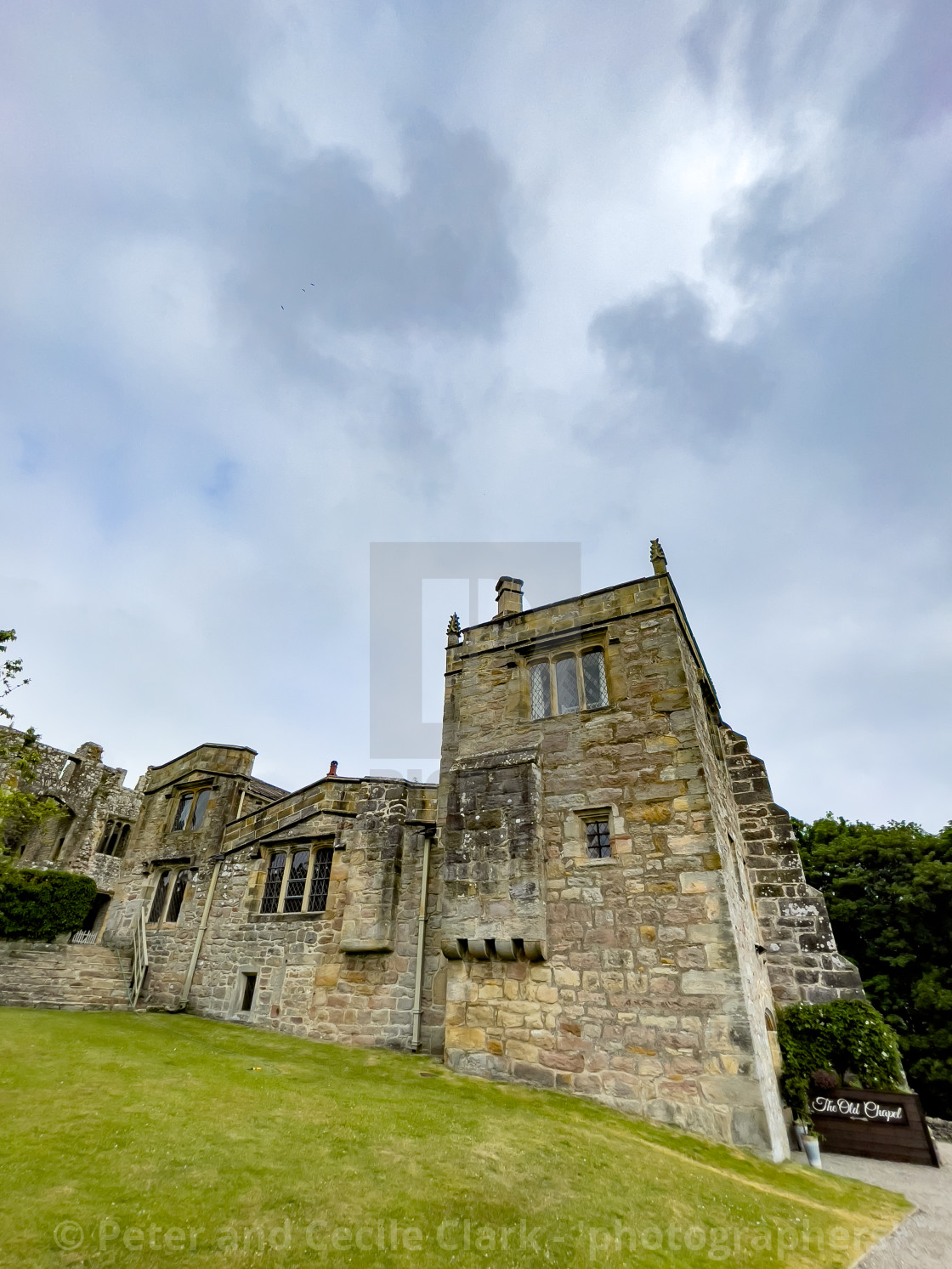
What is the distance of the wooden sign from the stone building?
3.77ft

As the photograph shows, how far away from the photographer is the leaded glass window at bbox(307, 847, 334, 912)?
16.1 metres

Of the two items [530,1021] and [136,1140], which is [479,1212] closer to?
[136,1140]

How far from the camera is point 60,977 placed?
17.1 m

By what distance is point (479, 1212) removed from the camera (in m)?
5.38

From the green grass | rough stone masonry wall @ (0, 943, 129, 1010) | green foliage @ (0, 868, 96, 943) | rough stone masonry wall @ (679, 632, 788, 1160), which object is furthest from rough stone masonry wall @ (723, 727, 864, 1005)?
green foliage @ (0, 868, 96, 943)

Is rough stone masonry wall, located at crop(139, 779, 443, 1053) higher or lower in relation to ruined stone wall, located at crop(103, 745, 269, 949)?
lower

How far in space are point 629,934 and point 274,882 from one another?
11445 mm

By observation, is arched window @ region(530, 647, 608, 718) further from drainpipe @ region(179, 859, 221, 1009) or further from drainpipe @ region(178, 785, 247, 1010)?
drainpipe @ region(179, 859, 221, 1009)

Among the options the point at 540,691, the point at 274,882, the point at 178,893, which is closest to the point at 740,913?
the point at 540,691

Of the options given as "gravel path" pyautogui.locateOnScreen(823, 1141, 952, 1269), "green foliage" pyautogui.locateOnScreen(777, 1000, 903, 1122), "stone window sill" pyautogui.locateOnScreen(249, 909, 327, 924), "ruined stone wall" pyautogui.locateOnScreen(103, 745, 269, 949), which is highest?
"ruined stone wall" pyautogui.locateOnScreen(103, 745, 269, 949)

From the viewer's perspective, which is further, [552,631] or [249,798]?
[249,798]

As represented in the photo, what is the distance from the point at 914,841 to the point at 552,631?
857 inches

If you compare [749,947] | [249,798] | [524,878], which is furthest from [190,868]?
[749,947]

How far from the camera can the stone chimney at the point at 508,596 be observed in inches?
636
